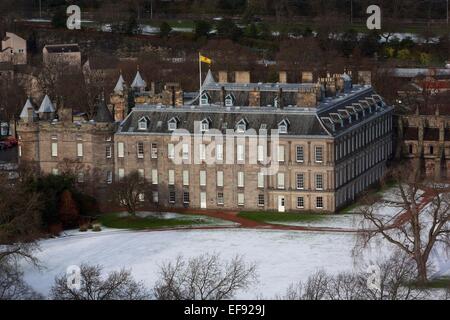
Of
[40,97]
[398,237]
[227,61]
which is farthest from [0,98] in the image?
[398,237]

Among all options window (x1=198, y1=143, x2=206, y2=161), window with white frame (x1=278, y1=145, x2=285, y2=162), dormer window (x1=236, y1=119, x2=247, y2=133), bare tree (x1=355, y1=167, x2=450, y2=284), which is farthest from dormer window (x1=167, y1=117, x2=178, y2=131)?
bare tree (x1=355, y1=167, x2=450, y2=284)

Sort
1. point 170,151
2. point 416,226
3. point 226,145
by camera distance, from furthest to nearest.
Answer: point 170,151
point 226,145
point 416,226

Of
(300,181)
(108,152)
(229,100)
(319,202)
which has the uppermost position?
(229,100)

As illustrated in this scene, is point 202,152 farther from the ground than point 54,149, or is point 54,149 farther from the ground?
point 202,152

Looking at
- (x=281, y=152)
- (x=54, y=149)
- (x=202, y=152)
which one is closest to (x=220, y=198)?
(x=202, y=152)

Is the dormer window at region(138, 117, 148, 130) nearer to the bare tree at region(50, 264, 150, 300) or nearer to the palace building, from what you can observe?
the palace building

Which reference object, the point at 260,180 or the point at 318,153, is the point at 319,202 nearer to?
the point at 318,153
